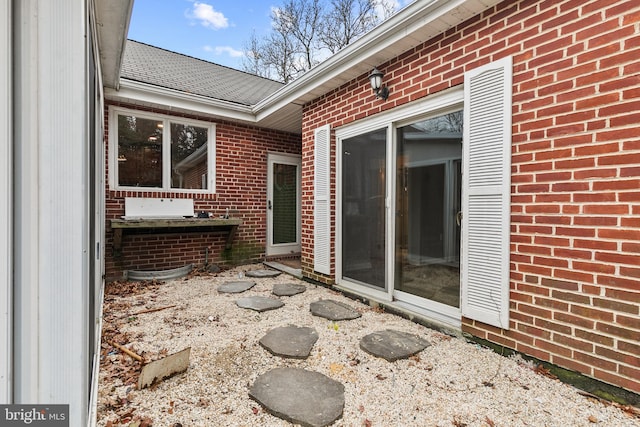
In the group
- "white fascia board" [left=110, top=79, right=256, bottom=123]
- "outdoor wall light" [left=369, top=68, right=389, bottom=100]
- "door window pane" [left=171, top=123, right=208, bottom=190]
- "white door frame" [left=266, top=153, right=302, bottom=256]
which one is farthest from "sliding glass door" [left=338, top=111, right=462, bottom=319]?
"door window pane" [left=171, top=123, right=208, bottom=190]

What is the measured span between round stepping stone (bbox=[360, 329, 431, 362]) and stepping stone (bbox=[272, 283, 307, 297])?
151cm

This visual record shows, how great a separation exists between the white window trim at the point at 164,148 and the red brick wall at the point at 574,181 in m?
4.29

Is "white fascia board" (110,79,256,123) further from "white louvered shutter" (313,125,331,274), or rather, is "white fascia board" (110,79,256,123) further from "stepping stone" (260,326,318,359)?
"stepping stone" (260,326,318,359)

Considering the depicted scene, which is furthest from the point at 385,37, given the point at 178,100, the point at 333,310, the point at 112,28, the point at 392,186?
the point at 178,100

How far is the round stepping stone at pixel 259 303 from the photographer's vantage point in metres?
3.32

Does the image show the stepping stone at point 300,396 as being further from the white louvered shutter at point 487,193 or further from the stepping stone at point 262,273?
the stepping stone at point 262,273

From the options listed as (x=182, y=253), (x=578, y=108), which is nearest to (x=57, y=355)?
(x=578, y=108)

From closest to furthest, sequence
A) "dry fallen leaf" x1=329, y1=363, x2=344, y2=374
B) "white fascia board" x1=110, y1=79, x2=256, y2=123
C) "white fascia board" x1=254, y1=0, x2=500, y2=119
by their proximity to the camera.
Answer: "dry fallen leaf" x1=329, y1=363, x2=344, y2=374
"white fascia board" x1=254, y1=0, x2=500, y2=119
"white fascia board" x1=110, y1=79, x2=256, y2=123

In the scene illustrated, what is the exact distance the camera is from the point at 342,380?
1974 mm

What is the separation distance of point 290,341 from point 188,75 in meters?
5.44

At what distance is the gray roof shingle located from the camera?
191 inches

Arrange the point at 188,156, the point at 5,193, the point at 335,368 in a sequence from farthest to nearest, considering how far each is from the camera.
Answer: the point at 188,156 < the point at 335,368 < the point at 5,193

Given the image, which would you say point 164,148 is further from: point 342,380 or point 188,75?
point 342,380

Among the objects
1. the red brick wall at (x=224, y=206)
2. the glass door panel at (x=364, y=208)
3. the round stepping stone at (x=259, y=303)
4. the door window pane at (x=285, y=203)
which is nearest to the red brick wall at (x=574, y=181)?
the glass door panel at (x=364, y=208)
